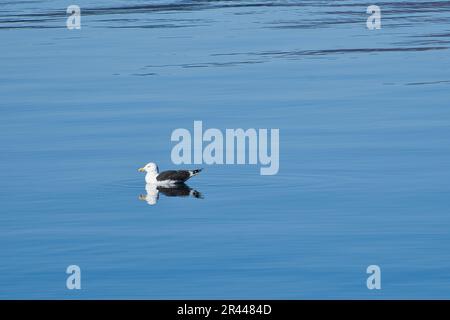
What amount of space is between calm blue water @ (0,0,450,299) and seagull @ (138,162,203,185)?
192 mm

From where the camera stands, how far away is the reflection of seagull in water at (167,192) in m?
14.4

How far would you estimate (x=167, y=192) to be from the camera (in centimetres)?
1475

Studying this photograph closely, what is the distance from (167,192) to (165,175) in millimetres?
194

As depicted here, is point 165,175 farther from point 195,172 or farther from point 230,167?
point 230,167

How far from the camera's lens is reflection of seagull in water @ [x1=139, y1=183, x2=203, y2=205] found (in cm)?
1439

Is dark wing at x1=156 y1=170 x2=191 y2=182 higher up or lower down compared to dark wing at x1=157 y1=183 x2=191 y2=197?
higher up

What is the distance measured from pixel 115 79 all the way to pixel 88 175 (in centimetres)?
744

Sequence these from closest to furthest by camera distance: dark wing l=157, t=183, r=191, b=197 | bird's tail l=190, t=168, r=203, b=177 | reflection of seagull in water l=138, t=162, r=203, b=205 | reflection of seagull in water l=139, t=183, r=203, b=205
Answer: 1. reflection of seagull in water l=139, t=183, r=203, b=205
2. dark wing l=157, t=183, r=191, b=197
3. reflection of seagull in water l=138, t=162, r=203, b=205
4. bird's tail l=190, t=168, r=203, b=177

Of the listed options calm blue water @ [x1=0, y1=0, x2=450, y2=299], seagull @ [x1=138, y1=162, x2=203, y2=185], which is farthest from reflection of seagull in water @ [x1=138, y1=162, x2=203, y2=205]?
calm blue water @ [x1=0, y1=0, x2=450, y2=299]

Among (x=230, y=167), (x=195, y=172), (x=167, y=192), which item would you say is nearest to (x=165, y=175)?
(x=167, y=192)

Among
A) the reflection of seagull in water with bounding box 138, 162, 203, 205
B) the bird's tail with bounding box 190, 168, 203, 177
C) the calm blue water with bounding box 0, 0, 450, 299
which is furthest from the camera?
the bird's tail with bounding box 190, 168, 203, 177

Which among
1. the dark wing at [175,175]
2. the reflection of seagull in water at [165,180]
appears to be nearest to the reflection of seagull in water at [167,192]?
the reflection of seagull in water at [165,180]

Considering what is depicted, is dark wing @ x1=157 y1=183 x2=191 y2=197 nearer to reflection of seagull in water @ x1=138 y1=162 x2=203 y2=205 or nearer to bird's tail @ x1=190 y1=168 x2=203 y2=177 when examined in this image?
reflection of seagull in water @ x1=138 y1=162 x2=203 y2=205

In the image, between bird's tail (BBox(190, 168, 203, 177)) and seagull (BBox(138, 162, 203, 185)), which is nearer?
seagull (BBox(138, 162, 203, 185))
